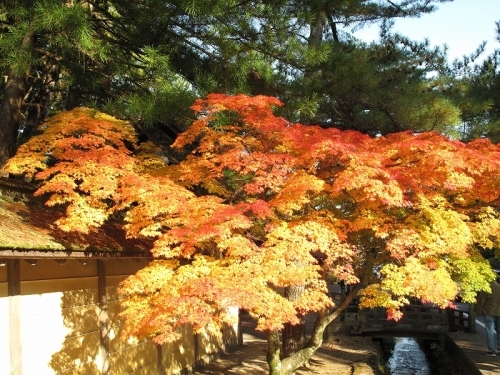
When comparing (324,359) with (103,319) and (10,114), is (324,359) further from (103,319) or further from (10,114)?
(10,114)

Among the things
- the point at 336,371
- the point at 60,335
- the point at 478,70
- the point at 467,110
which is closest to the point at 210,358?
the point at 336,371

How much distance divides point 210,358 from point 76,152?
286 inches

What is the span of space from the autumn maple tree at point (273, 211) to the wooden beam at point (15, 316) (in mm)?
803

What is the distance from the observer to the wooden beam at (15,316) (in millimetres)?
6129

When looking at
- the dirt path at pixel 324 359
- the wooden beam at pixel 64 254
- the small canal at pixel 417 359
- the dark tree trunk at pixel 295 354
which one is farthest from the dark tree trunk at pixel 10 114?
the small canal at pixel 417 359

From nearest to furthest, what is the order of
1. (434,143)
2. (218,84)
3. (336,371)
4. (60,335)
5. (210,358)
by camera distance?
(60,335) → (434,143) → (218,84) → (336,371) → (210,358)

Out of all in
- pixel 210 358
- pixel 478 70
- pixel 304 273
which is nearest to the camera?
pixel 304 273

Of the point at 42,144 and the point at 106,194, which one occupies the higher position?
the point at 42,144

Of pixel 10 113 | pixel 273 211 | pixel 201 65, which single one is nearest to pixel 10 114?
pixel 10 113

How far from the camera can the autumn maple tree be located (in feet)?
21.3

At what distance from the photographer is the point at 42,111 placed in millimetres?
13266

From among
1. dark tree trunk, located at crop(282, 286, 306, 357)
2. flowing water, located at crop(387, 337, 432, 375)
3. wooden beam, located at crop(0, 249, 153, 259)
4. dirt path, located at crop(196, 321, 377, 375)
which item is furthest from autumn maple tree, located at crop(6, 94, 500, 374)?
flowing water, located at crop(387, 337, 432, 375)

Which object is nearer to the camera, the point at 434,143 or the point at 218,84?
the point at 434,143

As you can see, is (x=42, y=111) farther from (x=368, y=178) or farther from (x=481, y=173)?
(x=481, y=173)
